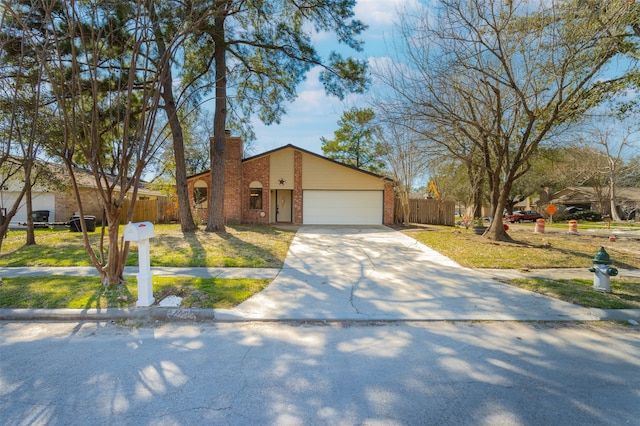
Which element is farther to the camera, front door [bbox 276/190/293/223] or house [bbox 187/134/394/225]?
front door [bbox 276/190/293/223]

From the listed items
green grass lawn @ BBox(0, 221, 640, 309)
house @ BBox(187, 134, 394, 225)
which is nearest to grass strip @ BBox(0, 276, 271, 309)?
green grass lawn @ BBox(0, 221, 640, 309)

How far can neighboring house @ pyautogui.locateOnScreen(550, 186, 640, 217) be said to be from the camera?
1722 inches

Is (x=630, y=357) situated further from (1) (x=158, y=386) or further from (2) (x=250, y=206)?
(2) (x=250, y=206)

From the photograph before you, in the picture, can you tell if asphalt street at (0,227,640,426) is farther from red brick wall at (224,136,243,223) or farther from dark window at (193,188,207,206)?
dark window at (193,188,207,206)

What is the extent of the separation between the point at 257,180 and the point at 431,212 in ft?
38.7

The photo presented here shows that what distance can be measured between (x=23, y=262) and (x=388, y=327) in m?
8.82

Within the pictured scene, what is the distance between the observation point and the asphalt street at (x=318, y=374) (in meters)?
2.66

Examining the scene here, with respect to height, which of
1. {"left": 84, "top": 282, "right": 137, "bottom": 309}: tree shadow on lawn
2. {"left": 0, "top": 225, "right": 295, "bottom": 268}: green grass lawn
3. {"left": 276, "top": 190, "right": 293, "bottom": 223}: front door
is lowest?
{"left": 84, "top": 282, "right": 137, "bottom": 309}: tree shadow on lawn

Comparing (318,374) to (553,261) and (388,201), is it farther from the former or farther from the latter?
(388,201)

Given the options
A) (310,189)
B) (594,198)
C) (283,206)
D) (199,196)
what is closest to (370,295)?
(310,189)

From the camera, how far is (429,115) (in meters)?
11.5

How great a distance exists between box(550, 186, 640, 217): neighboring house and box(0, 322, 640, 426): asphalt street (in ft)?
159

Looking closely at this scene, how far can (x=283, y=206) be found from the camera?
23312mm

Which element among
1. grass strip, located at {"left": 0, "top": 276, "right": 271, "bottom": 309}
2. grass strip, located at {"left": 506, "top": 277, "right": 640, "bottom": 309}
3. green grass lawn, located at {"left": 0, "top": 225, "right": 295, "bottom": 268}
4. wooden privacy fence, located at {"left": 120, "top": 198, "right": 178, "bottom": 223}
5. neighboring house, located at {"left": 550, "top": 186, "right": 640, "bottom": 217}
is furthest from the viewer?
neighboring house, located at {"left": 550, "top": 186, "right": 640, "bottom": 217}
